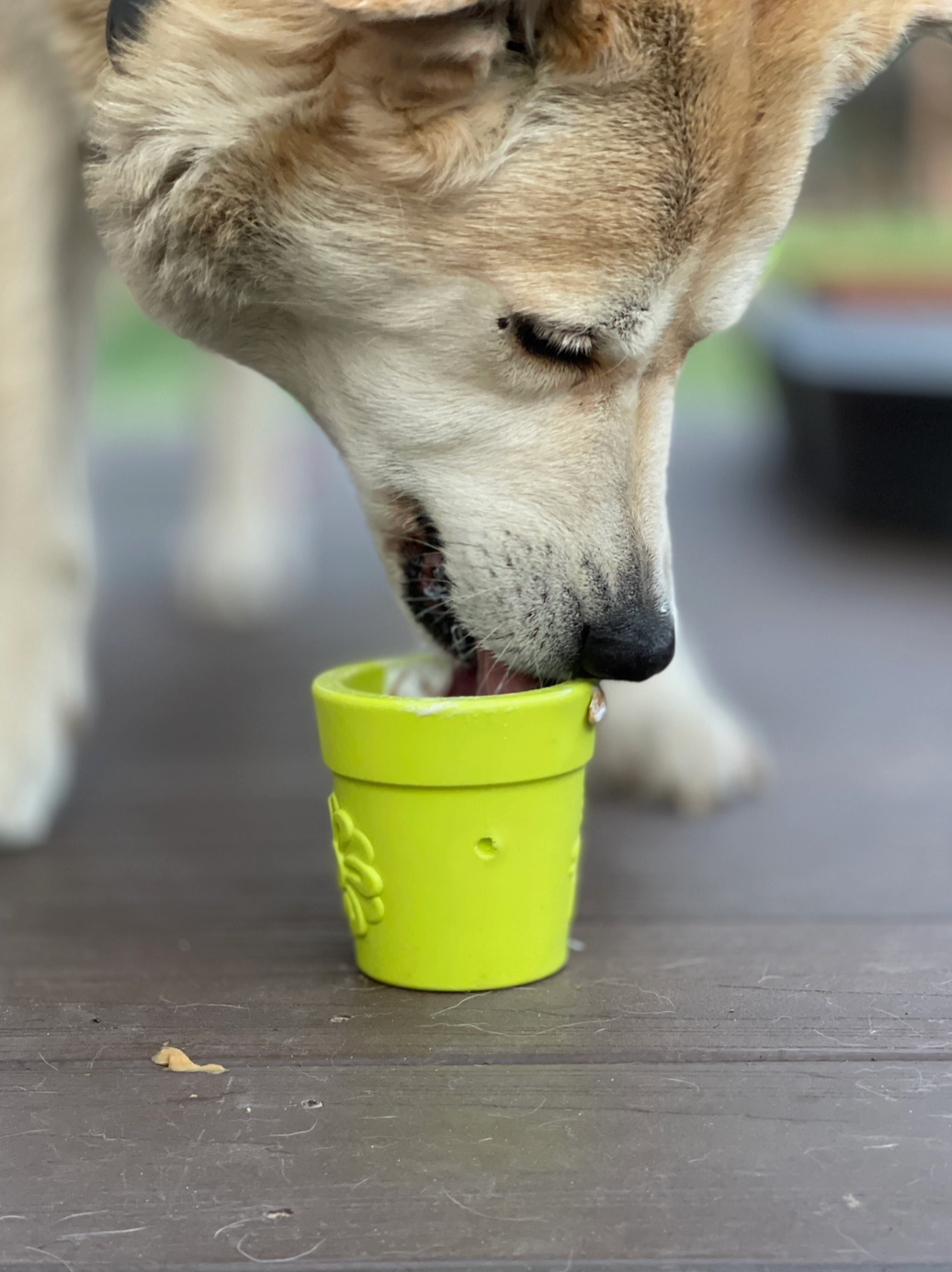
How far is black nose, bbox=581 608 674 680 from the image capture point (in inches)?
42.6

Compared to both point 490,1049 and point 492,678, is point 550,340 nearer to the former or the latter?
point 492,678

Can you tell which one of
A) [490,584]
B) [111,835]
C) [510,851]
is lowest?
[111,835]

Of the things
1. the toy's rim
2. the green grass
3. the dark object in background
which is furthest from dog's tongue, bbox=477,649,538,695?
the green grass

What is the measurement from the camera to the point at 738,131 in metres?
A: 1.03

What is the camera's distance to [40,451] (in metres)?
1.46

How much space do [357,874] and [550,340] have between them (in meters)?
0.44

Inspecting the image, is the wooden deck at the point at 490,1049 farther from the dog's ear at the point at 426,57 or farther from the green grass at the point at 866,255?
the green grass at the point at 866,255

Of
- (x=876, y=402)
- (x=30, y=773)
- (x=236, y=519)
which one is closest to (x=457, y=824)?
(x=30, y=773)

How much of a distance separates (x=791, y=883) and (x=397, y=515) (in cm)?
54

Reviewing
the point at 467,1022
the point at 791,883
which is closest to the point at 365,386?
the point at 467,1022

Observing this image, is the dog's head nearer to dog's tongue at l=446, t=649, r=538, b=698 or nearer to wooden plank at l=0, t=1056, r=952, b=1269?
dog's tongue at l=446, t=649, r=538, b=698

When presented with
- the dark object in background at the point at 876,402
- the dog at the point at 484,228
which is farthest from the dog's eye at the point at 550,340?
the dark object in background at the point at 876,402

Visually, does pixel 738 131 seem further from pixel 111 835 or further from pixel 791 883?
pixel 111 835

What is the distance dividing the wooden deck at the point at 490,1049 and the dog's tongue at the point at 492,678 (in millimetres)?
230
